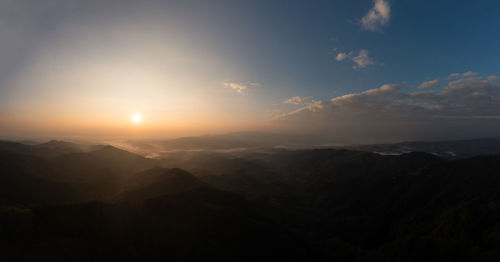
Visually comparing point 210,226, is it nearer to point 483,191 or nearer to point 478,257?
point 478,257

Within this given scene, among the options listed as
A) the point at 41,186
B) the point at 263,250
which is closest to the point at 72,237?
the point at 263,250

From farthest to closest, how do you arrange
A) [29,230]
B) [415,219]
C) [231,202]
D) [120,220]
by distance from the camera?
1. [415,219]
2. [231,202]
3. [120,220]
4. [29,230]

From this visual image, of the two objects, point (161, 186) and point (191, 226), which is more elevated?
point (161, 186)

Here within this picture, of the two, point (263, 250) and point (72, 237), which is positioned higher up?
point (72, 237)

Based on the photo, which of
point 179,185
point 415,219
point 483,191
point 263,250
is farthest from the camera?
point 483,191

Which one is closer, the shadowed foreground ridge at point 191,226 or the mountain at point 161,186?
the shadowed foreground ridge at point 191,226

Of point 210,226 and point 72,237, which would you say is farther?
point 210,226

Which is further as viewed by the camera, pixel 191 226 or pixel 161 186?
pixel 161 186

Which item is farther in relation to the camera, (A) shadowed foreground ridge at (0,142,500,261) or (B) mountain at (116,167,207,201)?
(B) mountain at (116,167,207,201)

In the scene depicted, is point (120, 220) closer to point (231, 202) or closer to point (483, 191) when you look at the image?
point (231, 202)

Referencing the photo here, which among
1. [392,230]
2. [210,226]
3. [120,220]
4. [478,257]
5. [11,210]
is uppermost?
[11,210]
